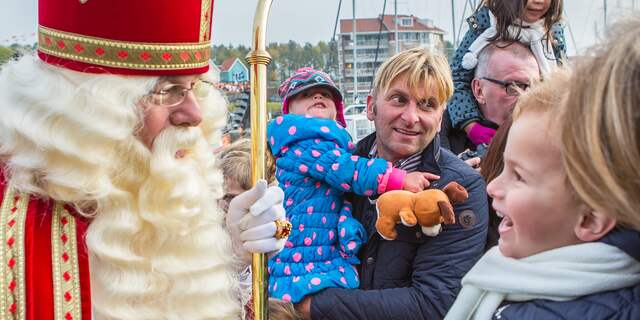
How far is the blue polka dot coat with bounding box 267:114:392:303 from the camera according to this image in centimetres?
206

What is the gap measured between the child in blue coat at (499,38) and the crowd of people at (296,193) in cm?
57

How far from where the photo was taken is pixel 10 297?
1.22 meters

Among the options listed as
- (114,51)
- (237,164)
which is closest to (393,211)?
(114,51)

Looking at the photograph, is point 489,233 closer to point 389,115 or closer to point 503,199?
point 389,115

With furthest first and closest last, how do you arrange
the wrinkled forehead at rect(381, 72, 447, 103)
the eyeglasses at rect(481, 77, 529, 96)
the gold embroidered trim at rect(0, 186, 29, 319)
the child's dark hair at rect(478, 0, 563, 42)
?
the child's dark hair at rect(478, 0, 563, 42) → the eyeglasses at rect(481, 77, 529, 96) → the wrinkled forehead at rect(381, 72, 447, 103) → the gold embroidered trim at rect(0, 186, 29, 319)

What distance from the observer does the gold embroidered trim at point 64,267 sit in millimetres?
1271

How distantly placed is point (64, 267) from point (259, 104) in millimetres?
670

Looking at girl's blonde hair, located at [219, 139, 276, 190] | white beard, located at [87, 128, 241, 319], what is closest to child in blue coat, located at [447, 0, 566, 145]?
girl's blonde hair, located at [219, 139, 276, 190]

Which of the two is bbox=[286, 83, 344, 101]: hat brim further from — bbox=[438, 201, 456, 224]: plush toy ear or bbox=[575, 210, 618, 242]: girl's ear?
bbox=[575, 210, 618, 242]: girl's ear

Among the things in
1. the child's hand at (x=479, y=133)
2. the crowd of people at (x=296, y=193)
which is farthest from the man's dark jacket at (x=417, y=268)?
the child's hand at (x=479, y=133)

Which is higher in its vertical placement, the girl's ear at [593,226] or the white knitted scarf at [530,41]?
the white knitted scarf at [530,41]

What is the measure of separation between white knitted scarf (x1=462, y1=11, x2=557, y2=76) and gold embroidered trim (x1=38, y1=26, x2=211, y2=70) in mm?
1648

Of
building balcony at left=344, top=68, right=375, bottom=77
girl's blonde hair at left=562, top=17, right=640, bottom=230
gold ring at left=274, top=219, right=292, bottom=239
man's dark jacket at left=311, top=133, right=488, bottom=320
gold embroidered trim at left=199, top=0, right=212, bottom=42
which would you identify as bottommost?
man's dark jacket at left=311, top=133, right=488, bottom=320

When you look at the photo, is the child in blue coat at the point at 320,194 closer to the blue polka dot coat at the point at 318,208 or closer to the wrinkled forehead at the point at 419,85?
the blue polka dot coat at the point at 318,208
